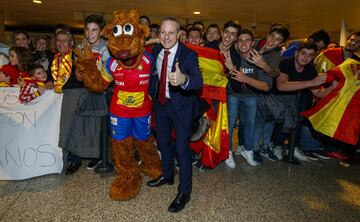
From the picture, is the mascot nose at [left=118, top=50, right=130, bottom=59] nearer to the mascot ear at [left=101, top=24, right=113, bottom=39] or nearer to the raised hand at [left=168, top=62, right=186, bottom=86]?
the mascot ear at [left=101, top=24, right=113, bottom=39]

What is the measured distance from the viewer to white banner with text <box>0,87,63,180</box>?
8.66ft

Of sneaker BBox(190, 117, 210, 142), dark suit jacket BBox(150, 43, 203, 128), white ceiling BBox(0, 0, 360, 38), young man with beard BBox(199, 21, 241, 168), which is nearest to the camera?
dark suit jacket BBox(150, 43, 203, 128)

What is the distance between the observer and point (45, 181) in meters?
2.70

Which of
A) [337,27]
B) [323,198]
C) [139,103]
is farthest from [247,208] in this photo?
[337,27]

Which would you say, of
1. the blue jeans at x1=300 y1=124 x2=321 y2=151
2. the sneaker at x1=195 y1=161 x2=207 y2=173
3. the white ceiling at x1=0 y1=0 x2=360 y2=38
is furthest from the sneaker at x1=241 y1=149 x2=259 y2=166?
the white ceiling at x1=0 y1=0 x2=360 y2=38

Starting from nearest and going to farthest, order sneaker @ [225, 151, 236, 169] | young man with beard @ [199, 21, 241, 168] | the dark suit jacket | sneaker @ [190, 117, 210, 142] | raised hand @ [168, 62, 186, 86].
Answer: raised hand @ [168, 62, 186, 86], the dark suit jacket, sneaker @ [190, 117, 210, 142], young man with beard @ [199, 21, 241, 168], sneaker @ [225, 151, 236, 169]

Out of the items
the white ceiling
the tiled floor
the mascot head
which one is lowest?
the tiled floor

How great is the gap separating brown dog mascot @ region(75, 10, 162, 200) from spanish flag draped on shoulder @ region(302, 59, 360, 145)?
1880mm

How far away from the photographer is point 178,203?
7.61 feet

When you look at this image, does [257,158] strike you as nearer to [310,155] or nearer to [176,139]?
[310,155]

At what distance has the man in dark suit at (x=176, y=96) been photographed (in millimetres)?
2201

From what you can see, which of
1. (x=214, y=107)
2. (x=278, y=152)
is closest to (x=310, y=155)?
(x=278, y=152)

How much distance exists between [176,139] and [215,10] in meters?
6.62

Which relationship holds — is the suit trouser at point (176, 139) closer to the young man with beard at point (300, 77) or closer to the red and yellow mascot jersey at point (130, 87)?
the red and yellow mascot jersey at point (130, 87)
